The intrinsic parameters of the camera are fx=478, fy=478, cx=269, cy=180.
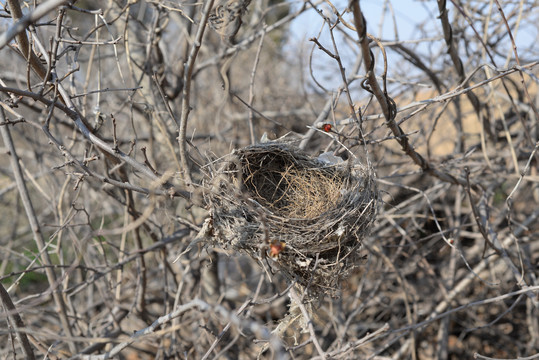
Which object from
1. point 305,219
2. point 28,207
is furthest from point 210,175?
point 28,207

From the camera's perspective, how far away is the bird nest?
203 centimetres

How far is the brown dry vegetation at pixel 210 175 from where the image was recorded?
207 centimetres

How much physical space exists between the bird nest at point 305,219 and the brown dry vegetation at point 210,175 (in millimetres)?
79

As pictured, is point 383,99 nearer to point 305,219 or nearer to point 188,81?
point 305,219

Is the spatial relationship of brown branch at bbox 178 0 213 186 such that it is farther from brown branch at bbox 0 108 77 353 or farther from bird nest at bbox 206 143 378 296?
brown branch at bbox 0 108 77 353

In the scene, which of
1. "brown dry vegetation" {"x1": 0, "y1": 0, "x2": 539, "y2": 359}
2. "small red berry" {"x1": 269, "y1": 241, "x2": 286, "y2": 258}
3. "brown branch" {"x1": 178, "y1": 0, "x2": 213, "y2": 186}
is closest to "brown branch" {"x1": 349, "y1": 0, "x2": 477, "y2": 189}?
"brown dry vegetation" {"x1": 0, "y1": 0, "x2": 539, "y2": 359}

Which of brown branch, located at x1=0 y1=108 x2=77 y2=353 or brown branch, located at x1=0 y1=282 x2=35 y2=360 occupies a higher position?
brown branch, located at x1=0 y1=108 x2=77 y2=353

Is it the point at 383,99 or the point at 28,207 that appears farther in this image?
the point at 28,207

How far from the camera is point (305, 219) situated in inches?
82.4

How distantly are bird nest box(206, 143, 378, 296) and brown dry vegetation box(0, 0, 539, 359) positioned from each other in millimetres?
79

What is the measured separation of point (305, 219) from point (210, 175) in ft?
1.58

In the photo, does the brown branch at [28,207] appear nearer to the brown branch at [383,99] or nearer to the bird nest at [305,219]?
the bird nest at [305,219]

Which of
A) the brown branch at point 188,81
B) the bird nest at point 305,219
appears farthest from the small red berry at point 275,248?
the brown branch at point 188,81

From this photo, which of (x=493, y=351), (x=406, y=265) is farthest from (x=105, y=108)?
(x=493, y=351)
